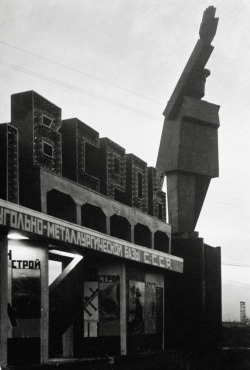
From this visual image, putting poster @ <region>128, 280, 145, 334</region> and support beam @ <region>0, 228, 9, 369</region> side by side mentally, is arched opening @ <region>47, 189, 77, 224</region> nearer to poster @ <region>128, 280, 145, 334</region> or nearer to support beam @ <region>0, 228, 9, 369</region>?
support beam @ <region>0, 228, 9, 369</region>

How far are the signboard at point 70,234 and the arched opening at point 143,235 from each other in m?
1.06

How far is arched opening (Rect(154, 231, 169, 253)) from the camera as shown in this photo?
3306 cm

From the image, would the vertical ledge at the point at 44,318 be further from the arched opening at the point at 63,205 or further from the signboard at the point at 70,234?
the arched opening at the point at 63,205

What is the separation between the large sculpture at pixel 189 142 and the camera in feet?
116

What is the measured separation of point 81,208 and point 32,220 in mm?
6388

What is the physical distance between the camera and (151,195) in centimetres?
3153

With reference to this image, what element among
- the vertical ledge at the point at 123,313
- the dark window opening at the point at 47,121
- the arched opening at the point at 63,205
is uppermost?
the dark window opening at the point at 47,121

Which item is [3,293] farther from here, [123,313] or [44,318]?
[123,313]

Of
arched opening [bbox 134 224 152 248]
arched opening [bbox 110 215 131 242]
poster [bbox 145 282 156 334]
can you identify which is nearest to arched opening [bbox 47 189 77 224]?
arched opening [bbox 110 215 131 242]

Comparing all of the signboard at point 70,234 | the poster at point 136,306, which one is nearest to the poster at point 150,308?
the poster at point 136,306

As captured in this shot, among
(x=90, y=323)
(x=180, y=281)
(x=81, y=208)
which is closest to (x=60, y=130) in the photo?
(x=81, y=208)

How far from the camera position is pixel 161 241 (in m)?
33.5

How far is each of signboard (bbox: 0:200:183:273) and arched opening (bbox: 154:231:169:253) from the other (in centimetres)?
243

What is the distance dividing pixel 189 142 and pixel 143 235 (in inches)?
268
